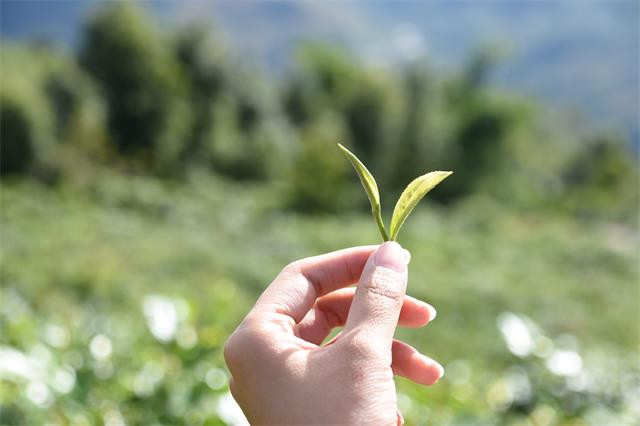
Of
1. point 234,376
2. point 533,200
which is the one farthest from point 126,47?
point 234,376

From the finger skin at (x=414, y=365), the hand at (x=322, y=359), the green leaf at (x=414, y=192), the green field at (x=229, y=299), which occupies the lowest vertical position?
the green field at (x=229, y=299)

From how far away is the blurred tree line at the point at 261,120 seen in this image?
1323 cm

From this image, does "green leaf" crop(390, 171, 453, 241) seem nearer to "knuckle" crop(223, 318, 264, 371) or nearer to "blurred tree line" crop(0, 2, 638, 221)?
"knuckle" crop(223, 318, 264, 371)

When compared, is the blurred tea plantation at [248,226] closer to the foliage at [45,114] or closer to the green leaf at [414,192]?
the foliage at [45,114]

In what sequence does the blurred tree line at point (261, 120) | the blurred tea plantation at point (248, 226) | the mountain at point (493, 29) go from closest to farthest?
the blurred tea plantation at point (248, 226) < the blurred tree line at point (261, 120) < the mountain at point (493, 29)

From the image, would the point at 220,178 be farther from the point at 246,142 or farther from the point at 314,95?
the point at 314,95

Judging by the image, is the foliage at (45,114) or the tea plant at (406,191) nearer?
the tea plant at (406,191)

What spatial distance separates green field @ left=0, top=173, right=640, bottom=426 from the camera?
1645mm

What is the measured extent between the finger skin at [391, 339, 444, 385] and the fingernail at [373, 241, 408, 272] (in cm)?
16

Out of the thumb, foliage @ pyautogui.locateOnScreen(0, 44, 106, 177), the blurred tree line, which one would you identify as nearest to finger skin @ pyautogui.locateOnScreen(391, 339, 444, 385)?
the thumb

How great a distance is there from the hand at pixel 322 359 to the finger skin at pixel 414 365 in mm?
84

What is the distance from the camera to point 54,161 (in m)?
12.8

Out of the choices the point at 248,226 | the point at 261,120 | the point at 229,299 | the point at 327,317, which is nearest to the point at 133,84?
the point at 261,120

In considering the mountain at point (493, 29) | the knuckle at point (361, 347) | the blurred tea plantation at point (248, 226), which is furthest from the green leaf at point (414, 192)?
the mountain at point (493, 29)
